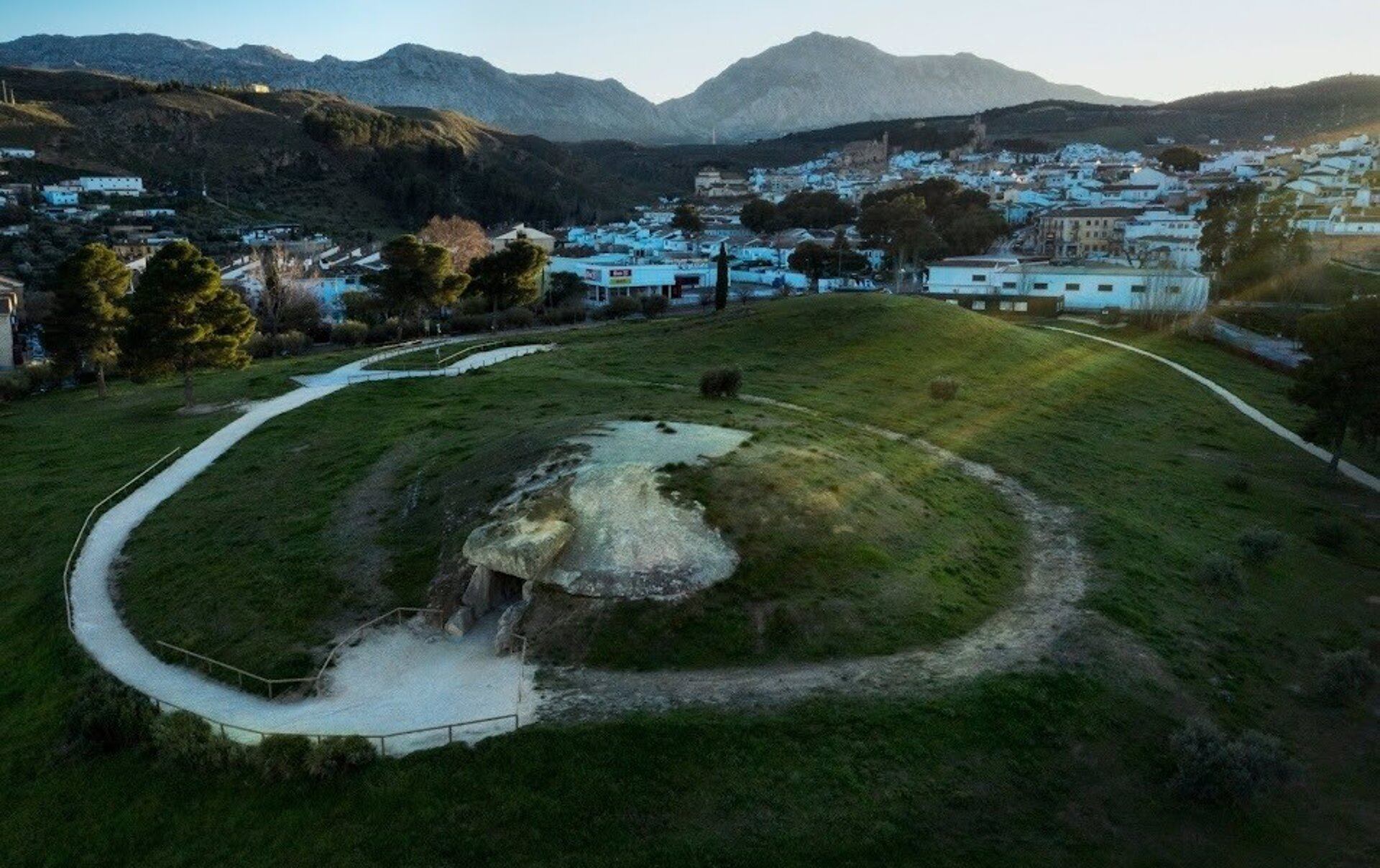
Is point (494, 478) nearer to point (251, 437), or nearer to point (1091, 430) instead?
point (251, 437)

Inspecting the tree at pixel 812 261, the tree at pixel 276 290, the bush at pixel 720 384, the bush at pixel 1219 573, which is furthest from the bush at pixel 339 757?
the tree at pixel 812 261

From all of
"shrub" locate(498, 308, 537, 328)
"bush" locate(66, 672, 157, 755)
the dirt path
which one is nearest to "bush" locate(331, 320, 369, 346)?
"shrub" locate(498, 308, 537, 328)

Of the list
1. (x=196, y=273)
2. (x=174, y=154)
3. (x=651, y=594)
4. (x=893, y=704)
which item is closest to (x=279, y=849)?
(x=651, y=594)

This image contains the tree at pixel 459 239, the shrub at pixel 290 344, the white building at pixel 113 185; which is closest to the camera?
the shrub at pixel 290 344

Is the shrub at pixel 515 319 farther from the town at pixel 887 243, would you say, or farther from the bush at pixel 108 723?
the bush at pixel 108 723

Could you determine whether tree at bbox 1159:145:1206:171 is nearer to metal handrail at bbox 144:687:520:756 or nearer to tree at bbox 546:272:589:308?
tree at bbox 546:272:589:308

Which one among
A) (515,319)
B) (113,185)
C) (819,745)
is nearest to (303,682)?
(819,745)

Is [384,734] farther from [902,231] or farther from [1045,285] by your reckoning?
[902,231]
